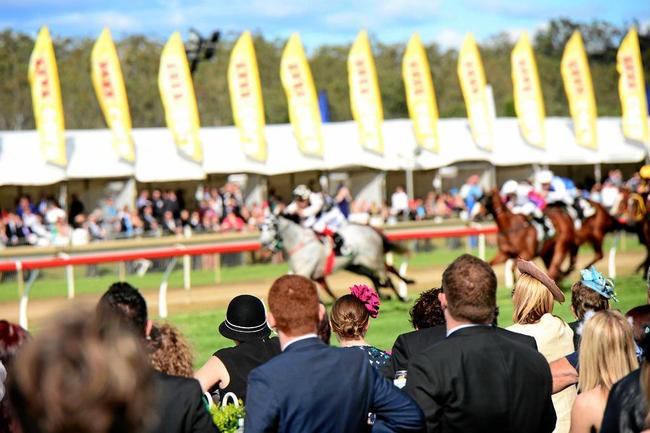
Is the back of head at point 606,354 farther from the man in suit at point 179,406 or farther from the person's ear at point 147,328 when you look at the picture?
the person's ear at point 147,328

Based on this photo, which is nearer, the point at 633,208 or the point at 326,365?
the point at 326,365

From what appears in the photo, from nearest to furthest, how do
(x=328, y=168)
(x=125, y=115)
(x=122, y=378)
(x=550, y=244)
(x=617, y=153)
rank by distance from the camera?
(x=122, y=378) < (x=550, y=244) < (x=125, y=115) < (x=328, y=168) < (x=617, y=153)

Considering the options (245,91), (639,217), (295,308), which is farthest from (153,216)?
(295,308)

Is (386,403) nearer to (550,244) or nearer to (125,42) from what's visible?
(550,244)

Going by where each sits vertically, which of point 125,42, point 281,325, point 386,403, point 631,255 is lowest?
point 631,255

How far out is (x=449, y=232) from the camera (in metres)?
20.2

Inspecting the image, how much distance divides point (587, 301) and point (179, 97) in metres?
23.2

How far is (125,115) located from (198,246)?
829cm

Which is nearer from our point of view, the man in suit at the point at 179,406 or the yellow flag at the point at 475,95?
the man in suit at the point at 179,406

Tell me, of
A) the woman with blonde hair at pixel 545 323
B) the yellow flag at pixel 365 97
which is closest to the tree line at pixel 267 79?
the yellow flag at pixel 365 97

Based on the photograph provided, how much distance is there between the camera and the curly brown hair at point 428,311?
507 centimetres

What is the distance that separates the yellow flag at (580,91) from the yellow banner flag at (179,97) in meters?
12.7

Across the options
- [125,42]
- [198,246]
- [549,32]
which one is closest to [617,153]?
[198,246]

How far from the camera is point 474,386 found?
3783mm
